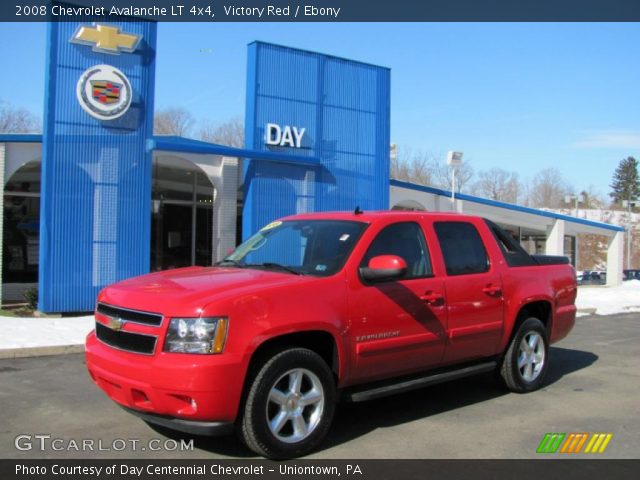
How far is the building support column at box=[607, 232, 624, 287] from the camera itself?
28188 millimetres

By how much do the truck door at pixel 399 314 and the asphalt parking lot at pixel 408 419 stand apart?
1.84 ft

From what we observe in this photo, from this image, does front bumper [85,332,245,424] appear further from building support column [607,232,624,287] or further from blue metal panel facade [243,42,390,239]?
building support column [607,232,624,287]

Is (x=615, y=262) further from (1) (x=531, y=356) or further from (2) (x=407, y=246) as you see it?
(2) (x=407, y=246)

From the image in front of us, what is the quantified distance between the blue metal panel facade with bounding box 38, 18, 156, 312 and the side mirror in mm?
8736

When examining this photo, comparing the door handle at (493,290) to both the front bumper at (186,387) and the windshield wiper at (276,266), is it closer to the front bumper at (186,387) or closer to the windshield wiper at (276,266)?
the windshield wiper at (276,266)

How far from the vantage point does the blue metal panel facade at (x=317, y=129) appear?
562 inches

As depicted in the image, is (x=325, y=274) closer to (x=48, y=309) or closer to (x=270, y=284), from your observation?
(x=270, y=284)

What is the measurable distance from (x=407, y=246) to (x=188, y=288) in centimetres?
211

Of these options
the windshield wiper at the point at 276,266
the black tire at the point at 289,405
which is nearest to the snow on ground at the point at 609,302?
the windshield wiper at the point at 276,266

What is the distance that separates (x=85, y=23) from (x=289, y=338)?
32.7 ft

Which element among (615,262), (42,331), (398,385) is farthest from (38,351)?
(615,262)

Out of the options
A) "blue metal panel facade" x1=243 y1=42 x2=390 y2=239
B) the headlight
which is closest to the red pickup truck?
the headlight
